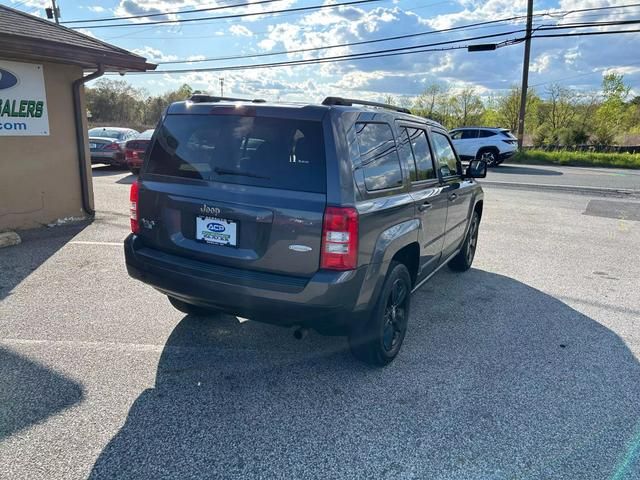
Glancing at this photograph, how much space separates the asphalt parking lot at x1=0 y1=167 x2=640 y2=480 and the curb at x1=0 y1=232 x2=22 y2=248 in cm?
132

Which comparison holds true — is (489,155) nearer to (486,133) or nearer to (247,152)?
(486,133)

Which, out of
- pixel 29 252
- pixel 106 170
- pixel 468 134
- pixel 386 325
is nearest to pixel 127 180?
pixel 106 170

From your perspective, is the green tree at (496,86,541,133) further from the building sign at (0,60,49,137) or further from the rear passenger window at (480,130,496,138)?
the building sign at (0,60,49,137)

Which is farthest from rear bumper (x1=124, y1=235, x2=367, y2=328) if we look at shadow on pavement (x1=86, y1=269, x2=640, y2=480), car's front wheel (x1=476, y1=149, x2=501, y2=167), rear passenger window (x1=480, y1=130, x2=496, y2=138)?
rear passenger window (x1=480, y1=130, x2=496, y2=138)

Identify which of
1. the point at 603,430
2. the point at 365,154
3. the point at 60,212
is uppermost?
the point at 365,154

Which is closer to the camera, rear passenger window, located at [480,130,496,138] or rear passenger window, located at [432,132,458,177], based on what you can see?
rear passenger window, located at [432,132,458,177]

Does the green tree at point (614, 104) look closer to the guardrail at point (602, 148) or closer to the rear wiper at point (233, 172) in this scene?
the guardrail at point (602, 148)

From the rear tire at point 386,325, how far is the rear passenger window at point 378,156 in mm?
631

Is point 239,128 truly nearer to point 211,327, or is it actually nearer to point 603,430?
point 211,327

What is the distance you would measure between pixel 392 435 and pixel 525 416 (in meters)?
0.90

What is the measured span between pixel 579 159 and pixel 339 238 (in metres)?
26.6

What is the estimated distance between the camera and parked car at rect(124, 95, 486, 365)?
2820 mm

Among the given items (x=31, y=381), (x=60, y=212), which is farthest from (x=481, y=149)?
(x=31, y=381)

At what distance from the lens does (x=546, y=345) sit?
13.0 ft
